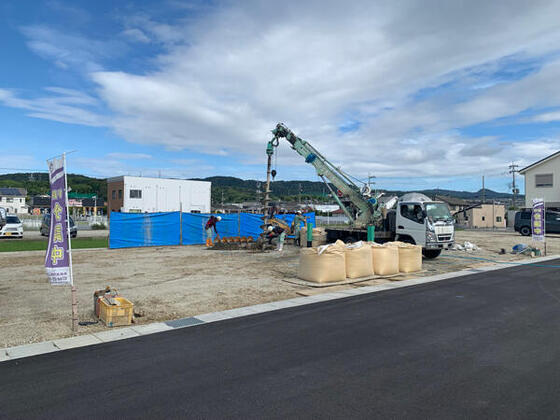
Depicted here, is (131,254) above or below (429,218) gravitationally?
below

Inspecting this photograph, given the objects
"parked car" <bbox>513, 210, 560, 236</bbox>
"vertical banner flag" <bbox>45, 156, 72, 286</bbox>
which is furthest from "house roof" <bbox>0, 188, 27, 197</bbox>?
"vertical banner flag" <bbox>45, 156, 72, 286</bbox>

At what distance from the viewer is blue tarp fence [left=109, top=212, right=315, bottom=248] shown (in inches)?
830

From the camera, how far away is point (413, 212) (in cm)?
1717

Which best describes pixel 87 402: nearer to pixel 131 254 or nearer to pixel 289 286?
pixel 289 286

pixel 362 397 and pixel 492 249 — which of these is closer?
pixel 362 397

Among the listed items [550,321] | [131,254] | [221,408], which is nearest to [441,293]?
[550,321]

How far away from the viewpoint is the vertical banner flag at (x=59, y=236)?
689 cm

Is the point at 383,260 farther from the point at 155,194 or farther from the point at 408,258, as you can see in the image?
the point at 155,194

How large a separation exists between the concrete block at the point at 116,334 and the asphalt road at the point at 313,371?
0.30 metres

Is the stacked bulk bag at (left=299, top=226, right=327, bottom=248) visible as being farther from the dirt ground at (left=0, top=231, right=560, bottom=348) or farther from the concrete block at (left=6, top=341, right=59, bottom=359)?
the concrete block at (left=6, top=341, right=59, bottom=359)

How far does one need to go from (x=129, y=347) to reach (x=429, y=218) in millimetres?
13588

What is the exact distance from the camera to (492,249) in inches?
894

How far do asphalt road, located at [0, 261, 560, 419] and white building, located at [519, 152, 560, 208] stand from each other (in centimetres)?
4388

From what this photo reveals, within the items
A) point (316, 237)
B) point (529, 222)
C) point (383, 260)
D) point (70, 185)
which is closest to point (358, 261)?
point (383, 260)
